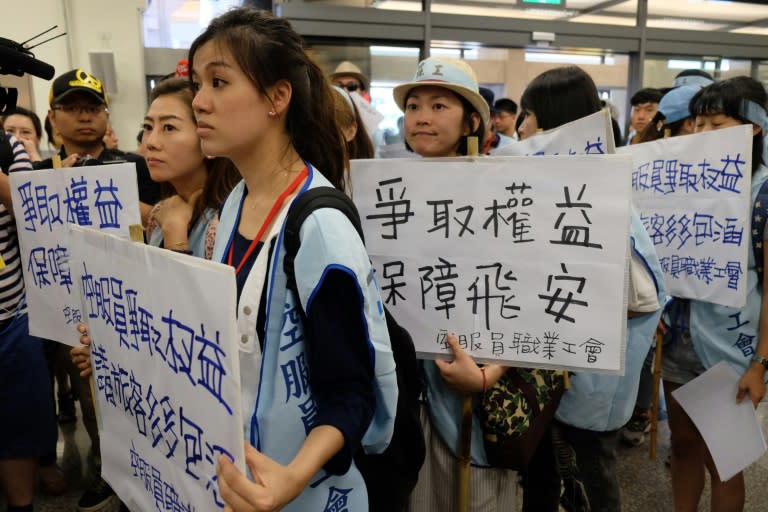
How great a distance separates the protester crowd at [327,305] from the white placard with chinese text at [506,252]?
0.09m

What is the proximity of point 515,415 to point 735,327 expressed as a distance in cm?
100

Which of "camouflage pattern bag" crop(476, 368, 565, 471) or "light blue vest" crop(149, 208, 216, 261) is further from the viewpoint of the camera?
"light blue vest" crop(149, 208, 216, 261)

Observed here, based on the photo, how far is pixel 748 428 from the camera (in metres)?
1.79

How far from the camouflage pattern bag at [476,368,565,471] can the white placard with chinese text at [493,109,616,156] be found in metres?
0.63

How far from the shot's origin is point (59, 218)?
171 cm

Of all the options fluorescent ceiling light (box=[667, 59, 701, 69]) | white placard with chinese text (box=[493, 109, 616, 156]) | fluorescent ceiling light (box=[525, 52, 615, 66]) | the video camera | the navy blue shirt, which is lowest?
the navy blue shirt

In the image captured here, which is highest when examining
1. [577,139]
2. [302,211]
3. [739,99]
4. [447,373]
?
[739,99]

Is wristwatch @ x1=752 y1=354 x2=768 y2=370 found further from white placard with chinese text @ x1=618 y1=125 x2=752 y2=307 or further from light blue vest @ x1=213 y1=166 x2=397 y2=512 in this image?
light blue vest @ x1=213 y1=166 x2=397 y2=512

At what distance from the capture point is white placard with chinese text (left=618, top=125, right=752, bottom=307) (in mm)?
1766

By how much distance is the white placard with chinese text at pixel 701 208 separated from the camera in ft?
5.79

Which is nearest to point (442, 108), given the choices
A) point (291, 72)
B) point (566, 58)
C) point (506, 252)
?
point (506, 252)

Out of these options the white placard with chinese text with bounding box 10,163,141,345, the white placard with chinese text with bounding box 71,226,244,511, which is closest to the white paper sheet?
the white placard with chinese text with bounding box 71,226,244,511

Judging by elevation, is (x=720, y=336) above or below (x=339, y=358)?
below

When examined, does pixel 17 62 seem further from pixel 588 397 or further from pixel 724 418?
pixel 724 418
